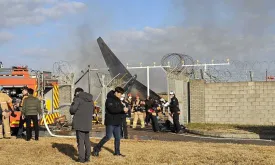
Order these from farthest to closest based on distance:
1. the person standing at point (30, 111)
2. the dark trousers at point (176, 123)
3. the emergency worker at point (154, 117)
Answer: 1. the emergency worker at point (154, 117)
2. the dark trousers at point (176, 123)
3. the person standing at point (30, 111)

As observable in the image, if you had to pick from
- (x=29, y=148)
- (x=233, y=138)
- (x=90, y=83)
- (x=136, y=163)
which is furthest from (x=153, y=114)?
(x=136, y=163)

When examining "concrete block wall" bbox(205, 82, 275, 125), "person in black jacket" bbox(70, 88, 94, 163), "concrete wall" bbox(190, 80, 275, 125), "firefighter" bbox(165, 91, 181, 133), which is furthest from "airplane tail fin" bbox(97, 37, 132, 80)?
"person in black jacket" bbox(70, 88, 94, 163)

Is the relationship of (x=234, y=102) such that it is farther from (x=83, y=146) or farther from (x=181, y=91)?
(x=83, y=146)

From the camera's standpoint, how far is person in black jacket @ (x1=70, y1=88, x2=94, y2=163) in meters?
10.0

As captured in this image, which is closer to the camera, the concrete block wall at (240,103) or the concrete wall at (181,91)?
the concrete wall at (181,91)

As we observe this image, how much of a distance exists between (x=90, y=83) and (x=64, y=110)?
2.29 meters

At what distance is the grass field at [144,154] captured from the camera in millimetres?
10172

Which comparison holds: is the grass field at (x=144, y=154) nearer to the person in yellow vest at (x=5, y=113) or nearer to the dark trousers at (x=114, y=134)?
the dark trousers at (x=114, y=134)

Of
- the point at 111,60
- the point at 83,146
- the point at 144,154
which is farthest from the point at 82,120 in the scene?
the point at 111,60

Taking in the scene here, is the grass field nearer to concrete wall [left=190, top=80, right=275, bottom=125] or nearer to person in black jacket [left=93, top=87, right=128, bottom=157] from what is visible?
person in black jacket [left=93, top=87, right=128, bottom=157]

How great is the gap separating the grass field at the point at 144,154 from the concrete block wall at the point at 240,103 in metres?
9.69

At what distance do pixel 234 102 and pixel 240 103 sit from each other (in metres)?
0.28

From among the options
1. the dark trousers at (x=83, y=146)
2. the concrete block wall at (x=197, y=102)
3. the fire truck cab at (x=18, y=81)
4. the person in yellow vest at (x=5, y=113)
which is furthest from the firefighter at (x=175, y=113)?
the dark trousers at (x=83, y=146)

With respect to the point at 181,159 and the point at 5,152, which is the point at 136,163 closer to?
the point at 181,159
